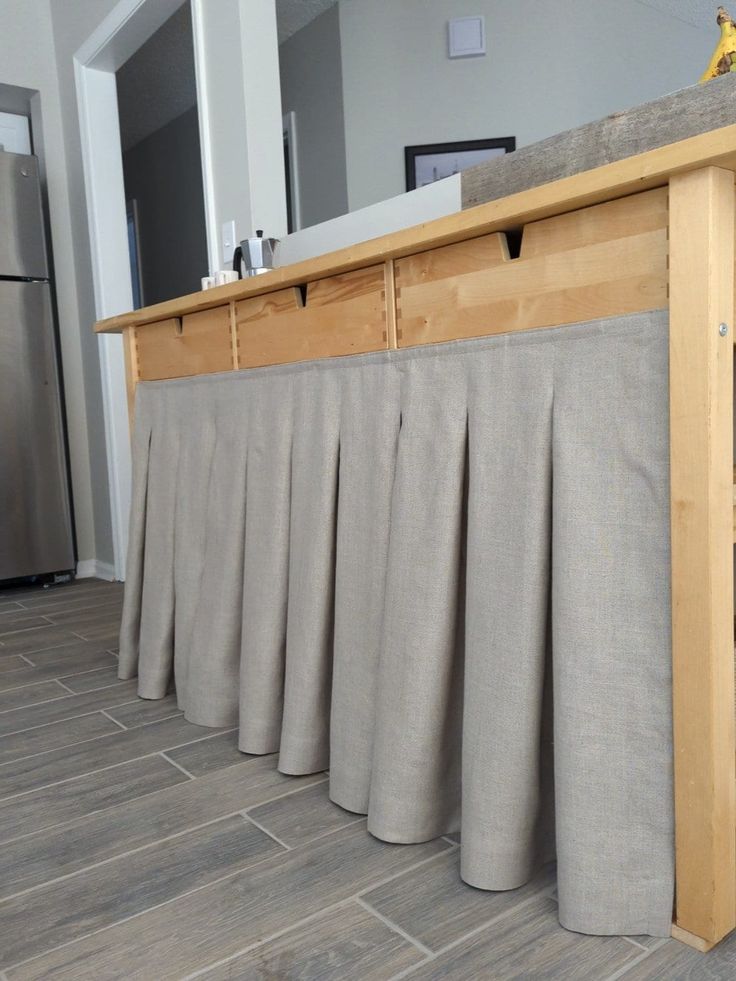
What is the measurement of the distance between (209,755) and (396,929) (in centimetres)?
67

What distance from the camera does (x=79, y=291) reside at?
369 cm

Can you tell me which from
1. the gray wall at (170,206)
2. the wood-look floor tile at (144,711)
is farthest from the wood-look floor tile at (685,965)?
the gray wall at (170,206)

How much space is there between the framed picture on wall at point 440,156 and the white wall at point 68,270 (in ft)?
4.76

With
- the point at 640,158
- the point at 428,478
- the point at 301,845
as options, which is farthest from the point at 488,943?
the point at 640,158

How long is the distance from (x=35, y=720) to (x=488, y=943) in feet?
4.12

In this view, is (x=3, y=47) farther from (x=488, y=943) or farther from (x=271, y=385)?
(x=488, y=943)

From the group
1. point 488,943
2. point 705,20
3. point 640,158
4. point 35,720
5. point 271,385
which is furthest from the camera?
point 705,20

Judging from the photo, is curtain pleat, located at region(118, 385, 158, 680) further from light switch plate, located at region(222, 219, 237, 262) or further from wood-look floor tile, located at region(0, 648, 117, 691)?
light switch plate, located at region(222, 219, 237, 262)

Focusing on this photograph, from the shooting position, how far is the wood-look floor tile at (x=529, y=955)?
0.94 meters

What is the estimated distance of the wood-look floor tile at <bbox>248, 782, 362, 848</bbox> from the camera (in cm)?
128

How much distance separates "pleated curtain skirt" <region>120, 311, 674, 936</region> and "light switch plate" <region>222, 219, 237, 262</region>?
37.9 inches

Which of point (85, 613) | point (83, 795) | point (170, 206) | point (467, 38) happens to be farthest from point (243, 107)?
point (170, 206)

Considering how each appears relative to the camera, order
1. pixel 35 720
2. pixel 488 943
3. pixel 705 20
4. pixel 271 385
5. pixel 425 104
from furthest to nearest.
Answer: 1. pixel 705 20
2. pixel 425 104
3. pixel 35 720
4. pixel 271 385
5. pixel 488 943

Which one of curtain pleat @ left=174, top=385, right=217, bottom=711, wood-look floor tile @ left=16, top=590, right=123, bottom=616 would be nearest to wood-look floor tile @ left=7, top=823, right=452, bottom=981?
curtain pleat @ left=174, top=385, right=217, bottom=711
